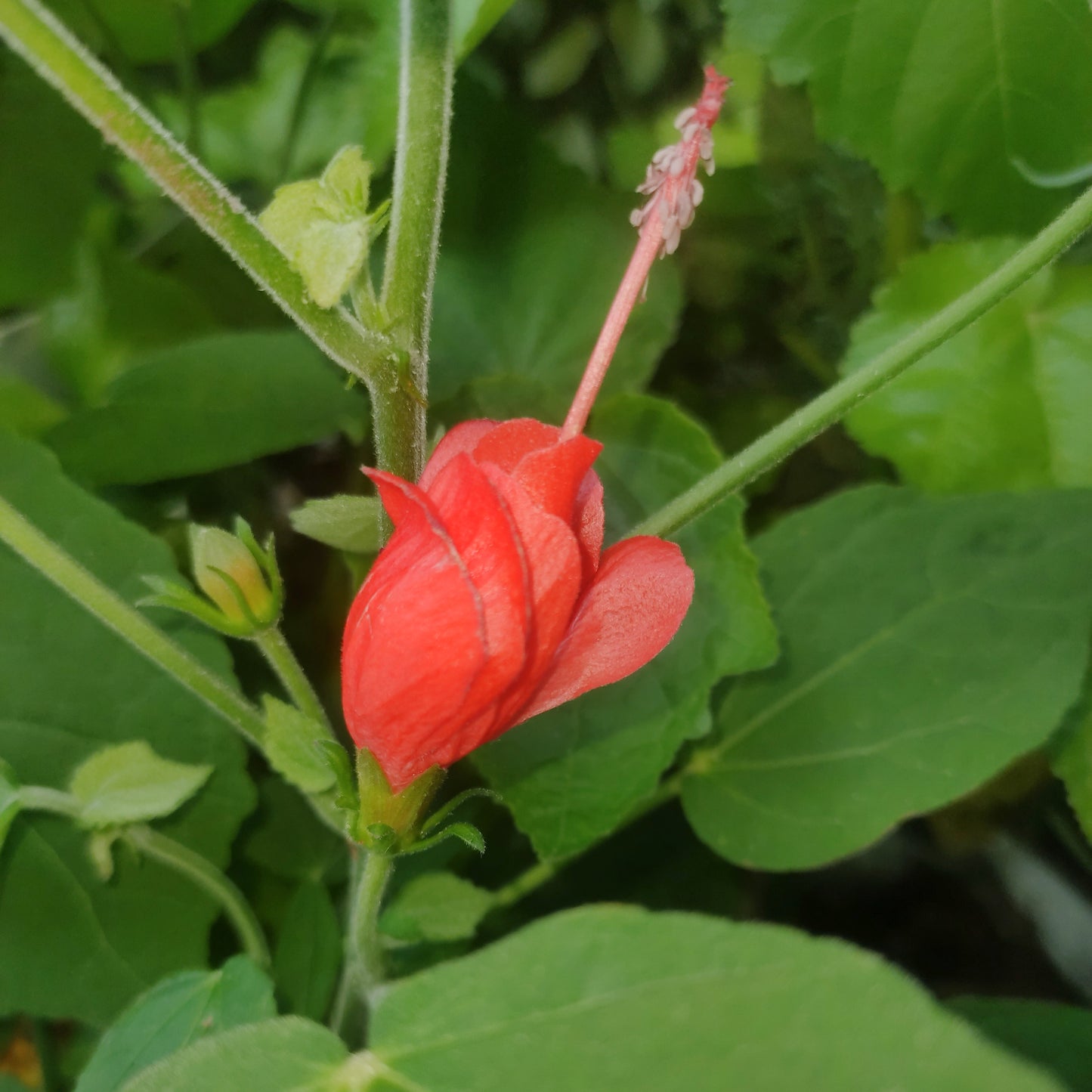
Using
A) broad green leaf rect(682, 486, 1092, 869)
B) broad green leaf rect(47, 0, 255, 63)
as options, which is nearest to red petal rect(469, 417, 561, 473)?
broad green leaf rect(682, 486, 1092, 869)

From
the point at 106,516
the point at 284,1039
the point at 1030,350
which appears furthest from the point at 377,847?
the point at 1030,350

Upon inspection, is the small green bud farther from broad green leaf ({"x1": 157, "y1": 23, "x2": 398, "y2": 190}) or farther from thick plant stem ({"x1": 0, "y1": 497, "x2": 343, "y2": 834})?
broad green leaf ({"x1": 157, "y1": 23, "x2": 398, "y2": 190})

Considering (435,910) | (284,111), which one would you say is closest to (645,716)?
(435,910)

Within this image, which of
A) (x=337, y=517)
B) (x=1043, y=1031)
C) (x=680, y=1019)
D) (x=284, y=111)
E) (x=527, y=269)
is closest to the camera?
(x=680, y=1019)

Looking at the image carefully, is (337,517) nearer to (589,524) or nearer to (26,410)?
(589,524)

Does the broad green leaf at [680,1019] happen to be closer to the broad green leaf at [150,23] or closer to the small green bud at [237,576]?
the small green bud at [237,576]

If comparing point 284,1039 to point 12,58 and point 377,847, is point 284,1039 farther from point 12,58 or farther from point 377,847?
point 12,58

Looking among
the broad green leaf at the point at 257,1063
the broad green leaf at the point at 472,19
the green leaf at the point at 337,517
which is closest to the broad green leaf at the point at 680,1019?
the broad green leaf at the point at 257,1063

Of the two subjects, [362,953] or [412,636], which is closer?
[412,636]
